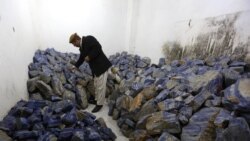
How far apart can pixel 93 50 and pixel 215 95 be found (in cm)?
167

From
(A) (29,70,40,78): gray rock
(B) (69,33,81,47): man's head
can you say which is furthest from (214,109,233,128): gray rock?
(A) (29,70,40,78): gray rock

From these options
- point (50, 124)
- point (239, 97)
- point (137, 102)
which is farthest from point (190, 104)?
point (50, 124)

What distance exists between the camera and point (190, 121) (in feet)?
5.89

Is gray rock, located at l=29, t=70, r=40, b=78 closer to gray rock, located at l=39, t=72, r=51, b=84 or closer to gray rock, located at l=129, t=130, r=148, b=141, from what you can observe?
gray rock, located at l=39, t=72, r=51, b=84

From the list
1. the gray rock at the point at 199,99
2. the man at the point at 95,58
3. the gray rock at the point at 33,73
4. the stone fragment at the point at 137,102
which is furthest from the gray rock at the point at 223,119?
the gray rock at the point at 33,73

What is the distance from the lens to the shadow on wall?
2.41m

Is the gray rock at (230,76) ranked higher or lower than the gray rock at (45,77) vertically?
higher

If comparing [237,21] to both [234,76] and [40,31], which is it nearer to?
[234,76]

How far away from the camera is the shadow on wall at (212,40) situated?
241 centimetres

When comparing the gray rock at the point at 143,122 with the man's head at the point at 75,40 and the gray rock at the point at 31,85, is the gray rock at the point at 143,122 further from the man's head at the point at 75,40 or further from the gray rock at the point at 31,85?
the gray rock at the point at 31,85

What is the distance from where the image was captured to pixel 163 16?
12.6ft

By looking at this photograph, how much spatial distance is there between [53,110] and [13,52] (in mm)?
798

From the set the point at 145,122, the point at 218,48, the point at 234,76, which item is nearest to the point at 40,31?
the point at 145,122

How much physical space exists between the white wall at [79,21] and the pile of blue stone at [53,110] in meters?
0.56
